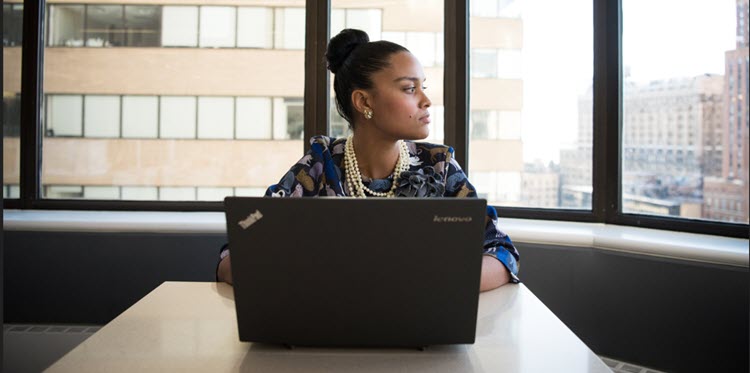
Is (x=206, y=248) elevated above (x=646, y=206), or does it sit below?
below

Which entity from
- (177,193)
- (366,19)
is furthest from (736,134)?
(177,193)

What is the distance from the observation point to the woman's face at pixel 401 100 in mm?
1576

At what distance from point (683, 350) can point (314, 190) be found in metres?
1.33

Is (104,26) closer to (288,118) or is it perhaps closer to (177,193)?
(177,193)

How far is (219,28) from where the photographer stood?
Result: 316 centimetres

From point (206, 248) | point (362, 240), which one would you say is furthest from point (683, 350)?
point (206, 248)

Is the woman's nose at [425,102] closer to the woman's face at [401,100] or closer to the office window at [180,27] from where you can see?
the woman's face at [401,100]

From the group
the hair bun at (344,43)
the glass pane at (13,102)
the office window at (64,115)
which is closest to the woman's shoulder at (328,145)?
the hair bun at (344,43)

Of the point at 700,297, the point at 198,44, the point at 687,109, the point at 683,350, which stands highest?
the point at 198,44

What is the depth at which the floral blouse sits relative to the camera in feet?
5.36

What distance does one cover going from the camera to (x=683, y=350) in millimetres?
2010

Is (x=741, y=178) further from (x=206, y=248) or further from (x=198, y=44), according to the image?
(x=198, y=44)

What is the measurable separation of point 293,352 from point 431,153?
101cm

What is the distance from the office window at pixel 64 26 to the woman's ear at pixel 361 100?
7.09 ft
